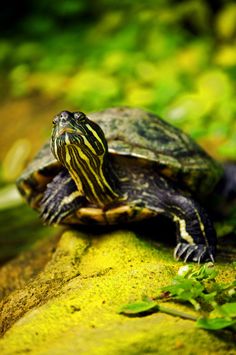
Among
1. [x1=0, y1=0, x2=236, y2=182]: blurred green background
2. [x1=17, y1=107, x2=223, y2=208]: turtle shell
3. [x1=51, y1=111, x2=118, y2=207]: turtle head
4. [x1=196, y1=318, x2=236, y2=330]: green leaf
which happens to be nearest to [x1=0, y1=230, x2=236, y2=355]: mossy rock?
[x1=196, y1=318, x2=236, y2=330]: green leaf

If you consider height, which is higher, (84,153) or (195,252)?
(84,153)

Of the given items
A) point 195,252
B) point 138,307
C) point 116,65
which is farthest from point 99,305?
point 116,65

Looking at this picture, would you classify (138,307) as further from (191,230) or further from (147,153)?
(147,153)

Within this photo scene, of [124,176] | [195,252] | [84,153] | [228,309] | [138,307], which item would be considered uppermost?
[84,153]

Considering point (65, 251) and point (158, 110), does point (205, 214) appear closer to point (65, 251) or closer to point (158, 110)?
point (65, 251)

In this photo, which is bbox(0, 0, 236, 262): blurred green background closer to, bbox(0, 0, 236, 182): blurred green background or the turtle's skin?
bbox(0, 0, 236, 182): blurred green background

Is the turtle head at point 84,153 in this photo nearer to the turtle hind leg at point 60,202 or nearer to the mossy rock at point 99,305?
the turtle hind leg at point 60,202

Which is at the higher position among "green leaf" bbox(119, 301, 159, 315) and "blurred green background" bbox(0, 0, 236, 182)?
"blurred green background" bbox(0, 0, 236, 182)
